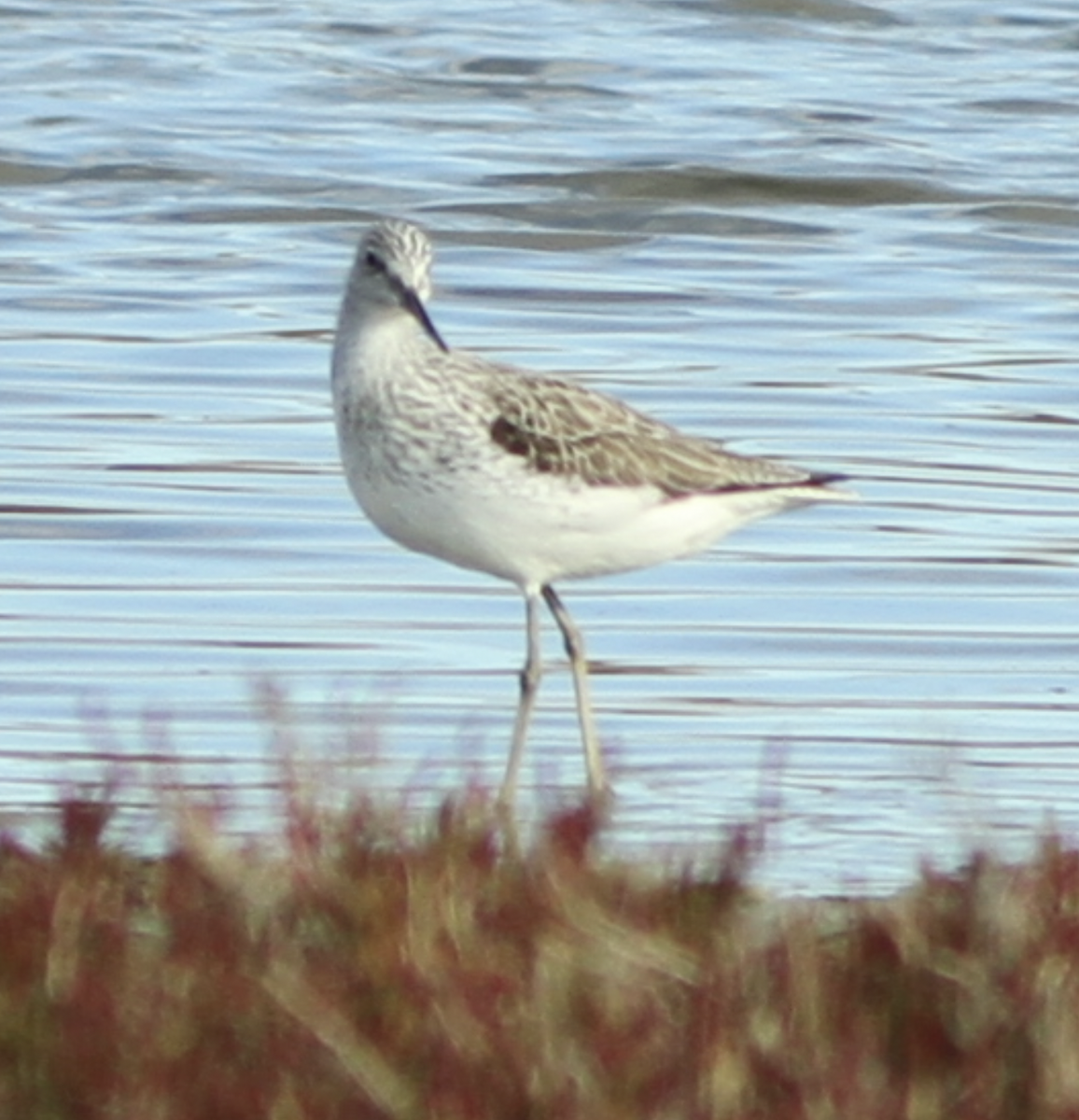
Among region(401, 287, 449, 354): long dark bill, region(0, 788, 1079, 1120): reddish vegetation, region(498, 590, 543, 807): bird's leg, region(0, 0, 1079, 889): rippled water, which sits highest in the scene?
region(401, 287, 449, 354): long dark bill

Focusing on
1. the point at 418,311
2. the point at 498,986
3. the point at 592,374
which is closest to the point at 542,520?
the point at 418,311

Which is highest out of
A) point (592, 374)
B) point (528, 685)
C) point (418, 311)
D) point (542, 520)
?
point (418, 311)

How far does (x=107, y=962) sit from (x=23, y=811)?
114 inches

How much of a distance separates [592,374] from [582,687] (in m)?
6.70

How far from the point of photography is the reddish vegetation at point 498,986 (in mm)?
5594

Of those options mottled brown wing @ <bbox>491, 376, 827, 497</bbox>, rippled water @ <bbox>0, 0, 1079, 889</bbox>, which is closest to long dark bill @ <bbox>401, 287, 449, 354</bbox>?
mottled brown wing @ <bbox>491, 376, 827, 497</bbox>

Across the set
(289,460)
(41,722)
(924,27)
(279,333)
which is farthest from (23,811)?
(924,27)

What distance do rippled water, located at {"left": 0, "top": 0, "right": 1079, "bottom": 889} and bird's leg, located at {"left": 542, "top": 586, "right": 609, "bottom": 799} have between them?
0.15 m

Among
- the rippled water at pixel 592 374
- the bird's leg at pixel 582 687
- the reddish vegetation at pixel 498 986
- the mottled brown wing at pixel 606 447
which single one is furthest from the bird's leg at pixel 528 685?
the reddish vegetation at pixel 498 986

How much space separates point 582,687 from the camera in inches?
382

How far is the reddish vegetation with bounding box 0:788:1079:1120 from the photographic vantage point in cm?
559

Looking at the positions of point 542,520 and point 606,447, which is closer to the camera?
point 542,520

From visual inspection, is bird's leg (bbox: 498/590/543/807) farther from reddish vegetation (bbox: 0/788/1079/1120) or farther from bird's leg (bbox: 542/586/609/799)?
reddish vegetation (bbox: 0/788/1079/1120)

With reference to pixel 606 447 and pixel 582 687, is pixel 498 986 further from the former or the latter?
pixel 582 687
